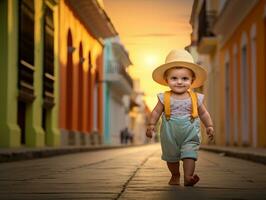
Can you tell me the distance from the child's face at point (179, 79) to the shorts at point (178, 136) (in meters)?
0.24

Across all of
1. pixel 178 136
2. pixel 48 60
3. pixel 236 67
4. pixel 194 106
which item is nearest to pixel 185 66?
pixel 194 106

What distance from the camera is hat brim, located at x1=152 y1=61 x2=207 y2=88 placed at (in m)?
5.79

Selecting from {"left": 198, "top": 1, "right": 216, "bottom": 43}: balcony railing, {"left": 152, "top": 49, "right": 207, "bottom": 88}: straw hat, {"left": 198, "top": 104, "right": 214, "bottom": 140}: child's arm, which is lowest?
{"left": 198, "top": 104, "right": 214, "bottom": 140}: child's arm

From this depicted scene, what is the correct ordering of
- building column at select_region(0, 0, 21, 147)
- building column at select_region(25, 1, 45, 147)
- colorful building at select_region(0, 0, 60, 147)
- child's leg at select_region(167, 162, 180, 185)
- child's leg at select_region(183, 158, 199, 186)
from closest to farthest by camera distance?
child's leg at select_region(183, 158, 199, 186)
child's leg at select_region(167, 162, 180, 185)
building column at select_region(0, 0, 21, 147)
colorful building at select_region(0, 0, 60, 147)
building column at select_region(25, 1, 45, 147)

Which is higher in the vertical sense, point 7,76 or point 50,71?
point 50,71

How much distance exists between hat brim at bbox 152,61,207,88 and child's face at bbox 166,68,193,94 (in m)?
0.04

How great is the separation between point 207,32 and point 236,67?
6.85 meters

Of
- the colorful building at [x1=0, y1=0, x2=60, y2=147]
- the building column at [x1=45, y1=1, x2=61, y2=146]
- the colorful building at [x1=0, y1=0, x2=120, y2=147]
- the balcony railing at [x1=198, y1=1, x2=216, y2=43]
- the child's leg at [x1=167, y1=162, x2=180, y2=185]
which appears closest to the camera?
the child's leg at [x1=167, y1=162, x2=180, y2=185]

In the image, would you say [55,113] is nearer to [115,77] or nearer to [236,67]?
[236,67]

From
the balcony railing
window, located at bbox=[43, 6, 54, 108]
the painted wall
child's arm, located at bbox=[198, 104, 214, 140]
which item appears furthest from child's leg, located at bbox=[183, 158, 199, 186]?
the balcony railing

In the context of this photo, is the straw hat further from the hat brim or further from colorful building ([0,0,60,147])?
colorful building ([0,0,60,147])

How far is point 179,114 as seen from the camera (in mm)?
5797

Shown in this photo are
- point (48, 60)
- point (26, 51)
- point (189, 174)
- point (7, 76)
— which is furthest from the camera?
point (48, 60)

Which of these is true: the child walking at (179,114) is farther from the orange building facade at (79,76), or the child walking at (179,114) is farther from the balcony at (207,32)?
the balcony at (207,32)
